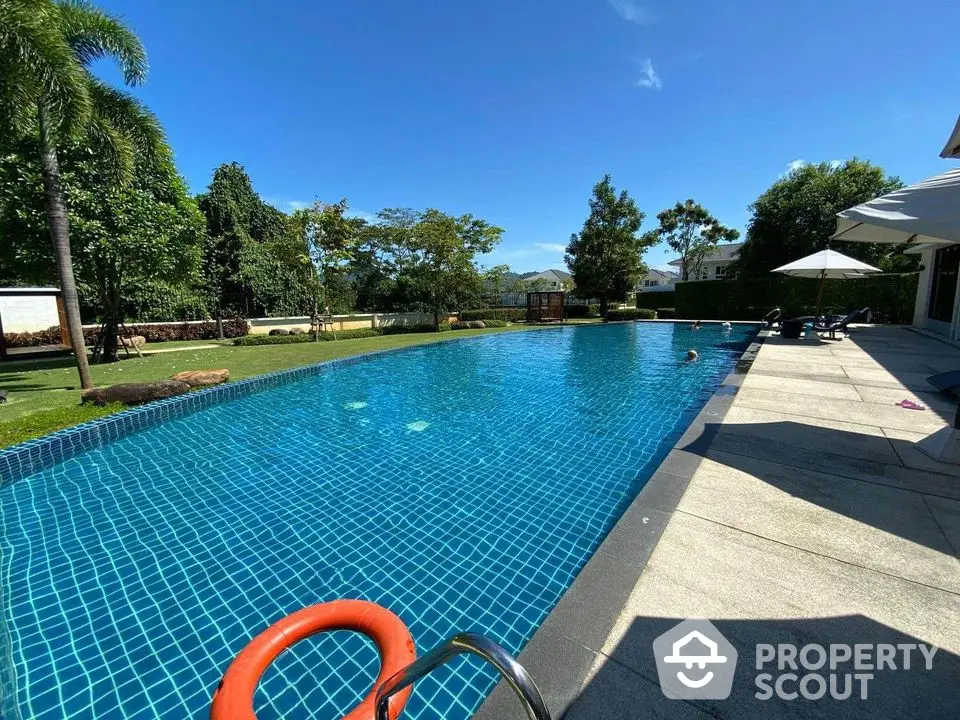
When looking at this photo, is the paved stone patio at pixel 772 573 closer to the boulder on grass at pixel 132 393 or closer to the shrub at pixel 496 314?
the boulder on grass at pixel 132 393

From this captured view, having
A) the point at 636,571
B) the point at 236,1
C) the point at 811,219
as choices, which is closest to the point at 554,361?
the point at 636,571

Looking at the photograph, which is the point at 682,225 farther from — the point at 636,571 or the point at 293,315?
the point at 636,571

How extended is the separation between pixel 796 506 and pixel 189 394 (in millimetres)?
9620

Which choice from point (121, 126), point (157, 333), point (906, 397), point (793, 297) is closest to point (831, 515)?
point (906, 397)

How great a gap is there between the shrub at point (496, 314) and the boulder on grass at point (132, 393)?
68.8 ft

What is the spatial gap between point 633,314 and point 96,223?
2647 centimetres

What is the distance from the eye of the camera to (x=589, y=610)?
2.09 m

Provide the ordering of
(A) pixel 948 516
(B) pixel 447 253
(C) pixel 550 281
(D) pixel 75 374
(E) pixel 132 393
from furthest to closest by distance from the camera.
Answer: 1. (C) pixel 550 281
2. (B) pixel 447 253
3. (D) pixel 75 374
4. (E) pixel 132 393
5. (A) pixel 948 516

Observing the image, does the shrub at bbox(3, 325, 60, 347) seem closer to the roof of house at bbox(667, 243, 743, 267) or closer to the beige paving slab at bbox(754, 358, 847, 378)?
the beige paving slab at bbox(754, 358, 847, 378)

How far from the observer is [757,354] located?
991 centimetres

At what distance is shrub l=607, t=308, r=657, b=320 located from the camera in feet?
85.8

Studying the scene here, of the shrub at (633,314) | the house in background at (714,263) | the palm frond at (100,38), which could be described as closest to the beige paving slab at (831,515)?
the palm frond at (100,38)

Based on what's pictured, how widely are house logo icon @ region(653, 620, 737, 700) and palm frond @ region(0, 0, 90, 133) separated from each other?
465 inches

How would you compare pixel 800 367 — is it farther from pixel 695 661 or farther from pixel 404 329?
pixel 404 329
